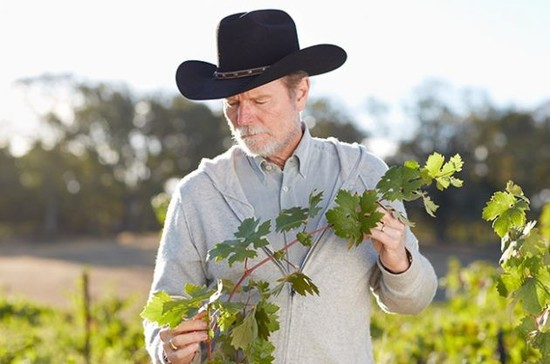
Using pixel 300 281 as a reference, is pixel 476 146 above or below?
below

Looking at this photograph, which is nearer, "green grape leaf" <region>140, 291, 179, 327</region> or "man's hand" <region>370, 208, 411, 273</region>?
"green grape leaf" <region>140, 291, 179, 327</region>

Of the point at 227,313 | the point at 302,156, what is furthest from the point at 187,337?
the point at 302,156

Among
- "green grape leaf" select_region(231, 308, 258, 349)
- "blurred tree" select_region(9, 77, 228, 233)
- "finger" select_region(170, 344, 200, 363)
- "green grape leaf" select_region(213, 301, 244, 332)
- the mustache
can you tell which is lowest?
"blurred tree" select_region(9, 77, 228, 233)

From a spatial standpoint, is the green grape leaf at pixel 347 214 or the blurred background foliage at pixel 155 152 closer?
the green grape leaf at pixel 347 214

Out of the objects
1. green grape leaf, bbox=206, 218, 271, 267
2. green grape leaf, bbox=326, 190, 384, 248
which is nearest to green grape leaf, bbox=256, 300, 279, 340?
green grape leaf, bbox=206, 218, 271, 267

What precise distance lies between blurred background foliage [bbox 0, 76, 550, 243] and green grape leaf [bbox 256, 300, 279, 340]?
34.4 m

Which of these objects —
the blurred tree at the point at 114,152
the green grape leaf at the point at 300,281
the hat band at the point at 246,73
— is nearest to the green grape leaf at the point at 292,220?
the green grape leaf at the point at 300,281

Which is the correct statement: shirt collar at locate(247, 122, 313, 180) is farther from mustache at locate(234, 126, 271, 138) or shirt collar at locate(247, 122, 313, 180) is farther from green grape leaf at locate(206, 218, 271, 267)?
green grape leaf at locate(206, 218, 271, 267)

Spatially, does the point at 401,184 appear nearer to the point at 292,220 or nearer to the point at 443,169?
the point at 443,169

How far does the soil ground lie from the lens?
702 inches

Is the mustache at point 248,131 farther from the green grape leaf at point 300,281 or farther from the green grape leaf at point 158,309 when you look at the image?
the green grape leaf at point 158,309

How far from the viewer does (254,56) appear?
260 cm

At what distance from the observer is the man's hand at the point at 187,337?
7.04 ft

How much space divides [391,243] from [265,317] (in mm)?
381
